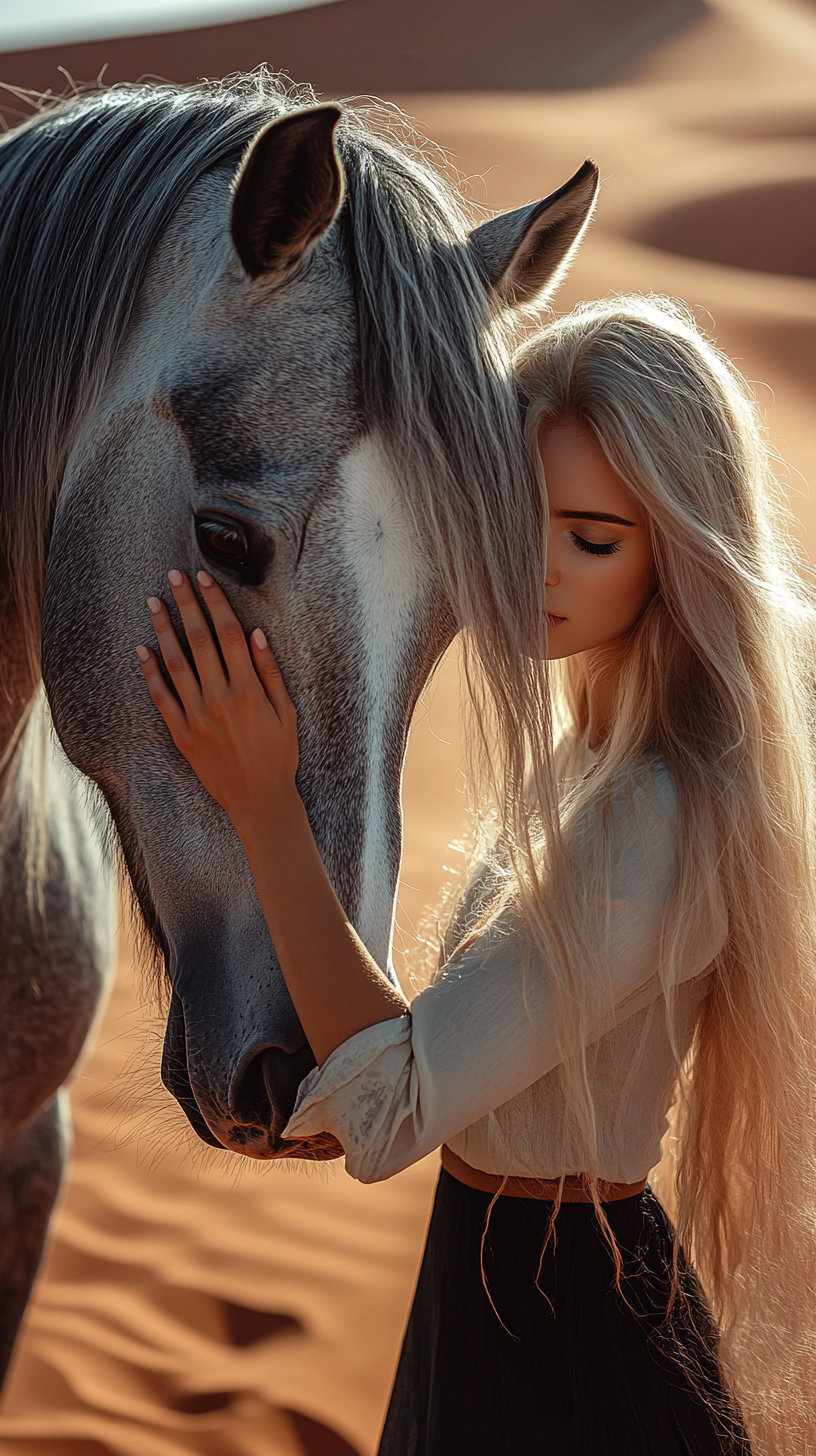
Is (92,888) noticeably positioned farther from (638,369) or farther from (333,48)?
(333,48)

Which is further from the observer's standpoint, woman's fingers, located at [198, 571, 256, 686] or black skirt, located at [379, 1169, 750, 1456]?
black skirt, located at [379, 1169, 750, 1456]

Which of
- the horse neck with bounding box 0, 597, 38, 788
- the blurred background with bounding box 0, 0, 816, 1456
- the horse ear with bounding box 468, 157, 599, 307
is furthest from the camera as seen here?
the blurred background with bounding box 0, 0, 816, 1456

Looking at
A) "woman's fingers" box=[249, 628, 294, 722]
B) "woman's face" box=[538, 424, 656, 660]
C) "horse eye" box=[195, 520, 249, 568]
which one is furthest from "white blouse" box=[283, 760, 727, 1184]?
"horse eye" box=[195, 520, 249, 568]

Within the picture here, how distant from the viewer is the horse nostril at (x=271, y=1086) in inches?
32.6

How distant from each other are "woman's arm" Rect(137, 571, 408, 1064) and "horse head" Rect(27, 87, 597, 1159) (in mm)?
26

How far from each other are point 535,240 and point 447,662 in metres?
3.07

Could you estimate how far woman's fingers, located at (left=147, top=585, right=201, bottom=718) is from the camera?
0.89 metres

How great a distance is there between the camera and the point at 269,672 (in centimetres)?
86

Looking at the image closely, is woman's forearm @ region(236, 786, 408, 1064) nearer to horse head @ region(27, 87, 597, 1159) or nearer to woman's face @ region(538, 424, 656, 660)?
horse head @ region(27, 87, 597, 1159)

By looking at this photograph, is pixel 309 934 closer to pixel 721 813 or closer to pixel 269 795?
pixel 269 795

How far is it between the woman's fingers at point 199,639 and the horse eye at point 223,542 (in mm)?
35

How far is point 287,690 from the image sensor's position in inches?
34.4

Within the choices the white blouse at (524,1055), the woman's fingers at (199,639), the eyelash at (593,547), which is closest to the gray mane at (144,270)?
the eyelash at (593,547)

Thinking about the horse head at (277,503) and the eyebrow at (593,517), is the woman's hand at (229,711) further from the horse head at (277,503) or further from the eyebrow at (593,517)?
the eyebrow at (593,517)
